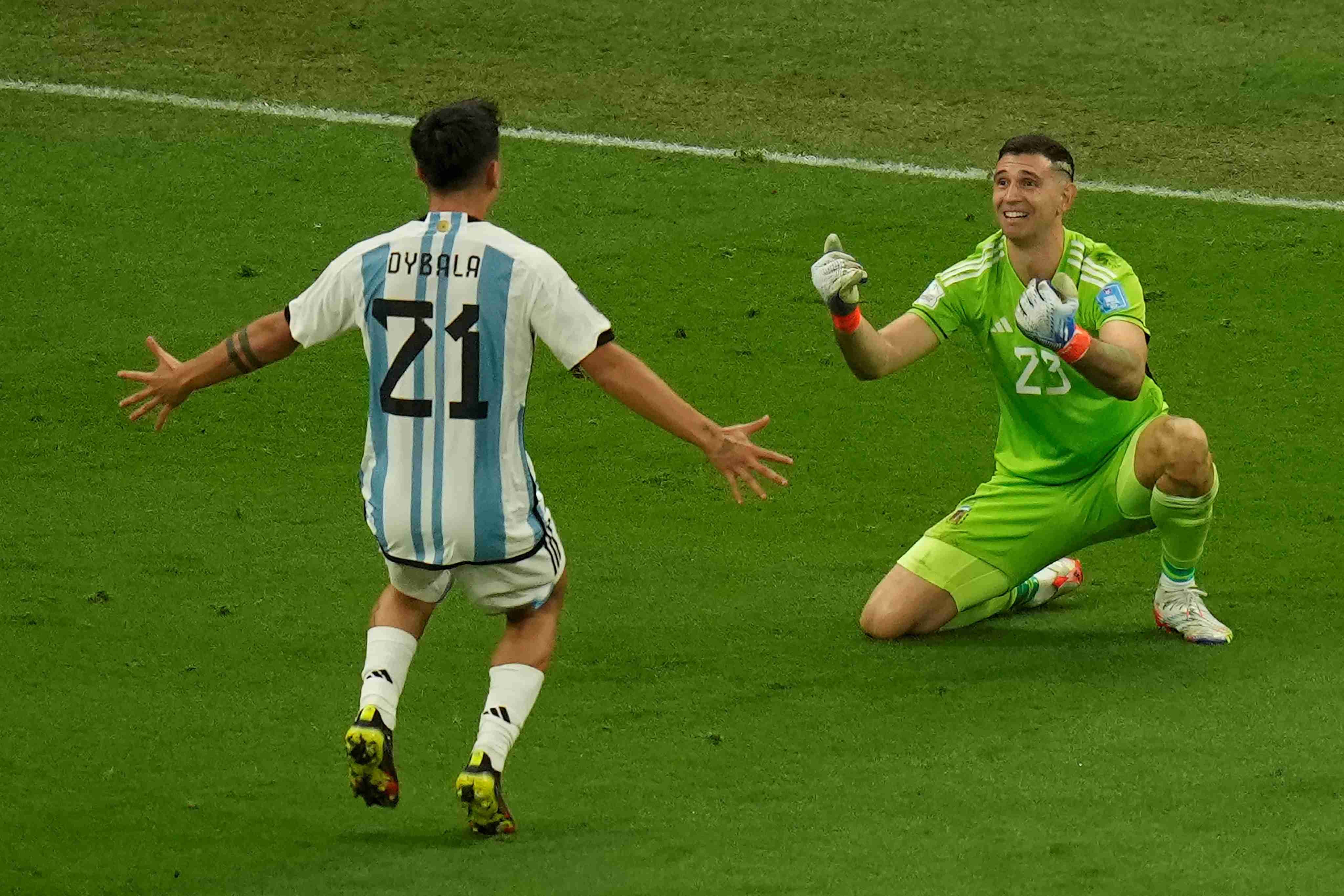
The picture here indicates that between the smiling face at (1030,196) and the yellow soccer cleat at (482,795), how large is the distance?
94.0 inches

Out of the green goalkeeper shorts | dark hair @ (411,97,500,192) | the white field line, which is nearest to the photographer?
dark hair @ (411,97,500,192)

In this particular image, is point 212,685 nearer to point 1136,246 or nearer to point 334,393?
point 334,393

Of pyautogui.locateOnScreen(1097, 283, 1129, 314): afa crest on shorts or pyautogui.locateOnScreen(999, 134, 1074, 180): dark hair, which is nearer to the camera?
pyautogui.locateOnScreen(1097, 283, 1129, 314): afa crest on shorts

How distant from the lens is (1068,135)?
32.6ft

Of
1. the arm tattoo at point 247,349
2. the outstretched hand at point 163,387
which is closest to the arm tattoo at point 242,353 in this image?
the arm tattoo at point 247,349

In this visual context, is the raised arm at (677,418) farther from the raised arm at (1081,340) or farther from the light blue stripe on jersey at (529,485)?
the raised arm at (1081,340)

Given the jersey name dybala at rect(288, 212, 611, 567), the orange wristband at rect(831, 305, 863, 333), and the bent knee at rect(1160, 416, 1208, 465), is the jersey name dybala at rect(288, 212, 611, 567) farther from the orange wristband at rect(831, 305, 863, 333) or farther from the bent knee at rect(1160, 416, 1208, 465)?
the bent knee at rect(1160, 416, 1208, 465)

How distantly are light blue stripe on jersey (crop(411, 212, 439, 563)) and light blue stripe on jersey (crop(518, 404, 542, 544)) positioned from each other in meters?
0.22

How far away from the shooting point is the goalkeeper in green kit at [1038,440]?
5488 millimetres

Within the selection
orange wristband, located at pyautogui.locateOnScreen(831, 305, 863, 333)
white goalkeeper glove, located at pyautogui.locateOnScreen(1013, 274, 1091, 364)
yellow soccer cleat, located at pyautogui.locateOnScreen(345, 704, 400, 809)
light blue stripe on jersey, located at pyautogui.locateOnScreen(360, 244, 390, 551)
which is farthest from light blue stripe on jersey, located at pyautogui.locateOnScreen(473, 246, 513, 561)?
white goalkeeper glove, located at pyautogui.locateOnScreen(1013, 274, 1091, 364)

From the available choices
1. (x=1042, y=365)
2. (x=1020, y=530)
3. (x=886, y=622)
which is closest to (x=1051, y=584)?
(x=1020, y=530)

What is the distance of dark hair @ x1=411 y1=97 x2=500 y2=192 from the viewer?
4.24 meters

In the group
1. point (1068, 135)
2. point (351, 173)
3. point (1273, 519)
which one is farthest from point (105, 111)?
point (1273, 519)

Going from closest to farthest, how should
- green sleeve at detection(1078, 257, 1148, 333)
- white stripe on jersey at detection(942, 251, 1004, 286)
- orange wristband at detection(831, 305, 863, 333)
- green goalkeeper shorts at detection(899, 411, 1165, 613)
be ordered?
orange wristband at detection(831, 305, 863, 333) < green sleeve at detection(1078, 257, 1148, 333) < green goalkeeper shorts at detection(899, 411, 1165, 613) < white stripe on jersey at detection(942, 251, 1004, 286)
